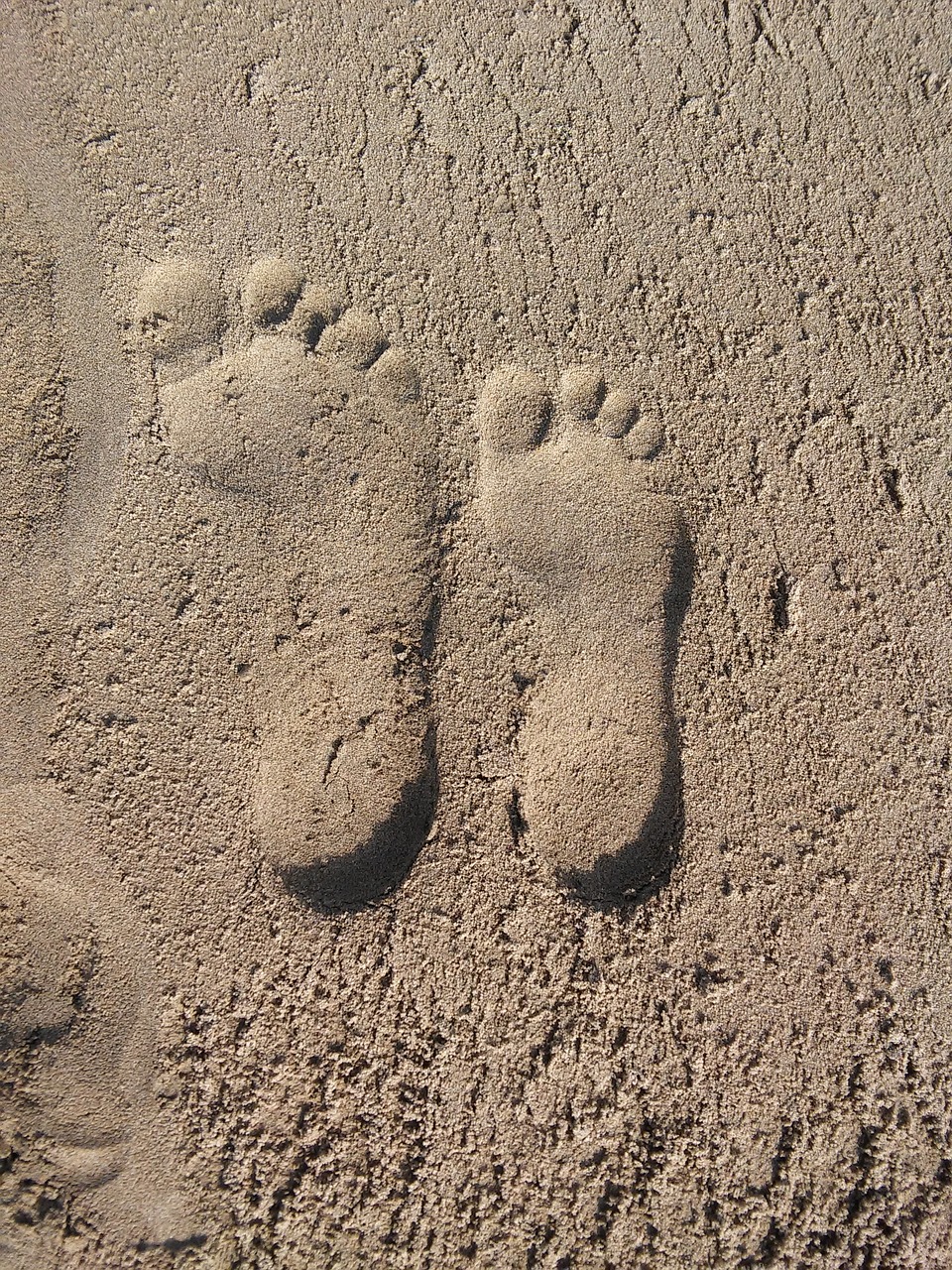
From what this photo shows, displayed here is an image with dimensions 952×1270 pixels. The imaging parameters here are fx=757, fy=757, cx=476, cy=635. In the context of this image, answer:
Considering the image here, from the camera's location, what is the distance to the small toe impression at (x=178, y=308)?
1.94m

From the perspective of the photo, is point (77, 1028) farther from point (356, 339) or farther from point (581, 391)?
point (581, 391)

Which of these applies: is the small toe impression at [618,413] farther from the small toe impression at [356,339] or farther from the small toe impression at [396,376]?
the small toe impression at [356,339]

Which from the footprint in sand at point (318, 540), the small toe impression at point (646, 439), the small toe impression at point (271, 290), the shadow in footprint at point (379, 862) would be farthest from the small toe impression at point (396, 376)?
the shadow in footprint at point (379, 862)

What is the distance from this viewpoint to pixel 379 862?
173 centimetres

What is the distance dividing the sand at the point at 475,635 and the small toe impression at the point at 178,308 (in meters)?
0.01

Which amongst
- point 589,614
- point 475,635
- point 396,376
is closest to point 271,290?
point 396,376

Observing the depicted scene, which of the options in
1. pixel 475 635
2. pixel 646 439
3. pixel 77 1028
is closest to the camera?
pixel 77 1028

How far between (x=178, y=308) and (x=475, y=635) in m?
1.16

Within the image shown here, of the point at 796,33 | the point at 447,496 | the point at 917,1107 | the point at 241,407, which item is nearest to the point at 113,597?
the point at 241,407

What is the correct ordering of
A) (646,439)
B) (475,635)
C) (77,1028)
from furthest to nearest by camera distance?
1. (646,439)
2. (475,635)
3. (77,1028)

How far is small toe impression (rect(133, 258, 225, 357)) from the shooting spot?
194 centimetres

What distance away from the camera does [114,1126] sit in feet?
5.18

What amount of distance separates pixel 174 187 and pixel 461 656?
58.2 inches

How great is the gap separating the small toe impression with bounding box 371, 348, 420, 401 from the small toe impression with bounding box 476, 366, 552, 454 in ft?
A: 0.59
